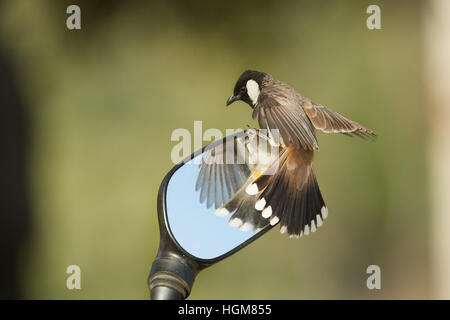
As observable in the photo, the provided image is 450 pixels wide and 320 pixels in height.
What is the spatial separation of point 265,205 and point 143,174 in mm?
1755

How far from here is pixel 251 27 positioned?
3.13 metres

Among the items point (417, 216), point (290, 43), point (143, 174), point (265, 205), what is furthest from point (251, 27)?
point (265, 205)

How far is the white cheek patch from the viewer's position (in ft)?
5.77

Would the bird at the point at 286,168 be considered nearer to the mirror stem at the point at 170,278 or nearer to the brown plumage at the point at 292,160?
the brown plumage at the point at 292,160

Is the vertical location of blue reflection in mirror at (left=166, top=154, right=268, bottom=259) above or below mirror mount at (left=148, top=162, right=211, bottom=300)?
above

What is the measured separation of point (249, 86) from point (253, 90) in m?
0.02

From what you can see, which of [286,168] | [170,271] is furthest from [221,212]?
[286,168]

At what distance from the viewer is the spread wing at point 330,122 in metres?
1.51

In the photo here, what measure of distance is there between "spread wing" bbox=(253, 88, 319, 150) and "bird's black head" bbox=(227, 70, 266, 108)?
0.18 m

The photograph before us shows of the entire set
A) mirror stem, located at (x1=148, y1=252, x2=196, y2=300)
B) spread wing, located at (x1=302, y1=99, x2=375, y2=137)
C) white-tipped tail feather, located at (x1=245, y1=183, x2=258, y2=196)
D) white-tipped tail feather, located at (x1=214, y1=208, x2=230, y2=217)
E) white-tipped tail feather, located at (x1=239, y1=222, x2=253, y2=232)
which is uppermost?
spread wing, located at (x1=302, y1=99, x2=375, y2=137)

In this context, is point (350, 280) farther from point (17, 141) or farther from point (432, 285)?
point (17, 141)

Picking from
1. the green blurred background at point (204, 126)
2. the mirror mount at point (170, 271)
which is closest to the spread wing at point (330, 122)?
the mirror mount at point (170, 271)

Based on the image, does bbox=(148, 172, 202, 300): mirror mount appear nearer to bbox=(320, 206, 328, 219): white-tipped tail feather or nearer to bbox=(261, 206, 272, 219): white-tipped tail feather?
bbox=(261, 206, 272, 219): white-tipped tail feather

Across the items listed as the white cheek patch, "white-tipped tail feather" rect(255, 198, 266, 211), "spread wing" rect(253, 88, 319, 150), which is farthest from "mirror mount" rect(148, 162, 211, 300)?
the white cheek patch
